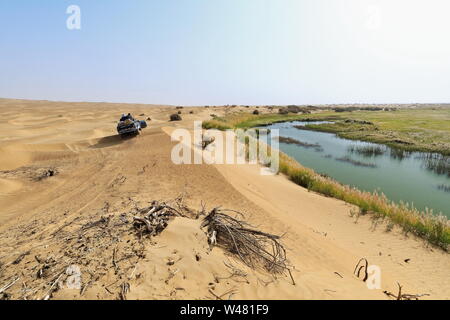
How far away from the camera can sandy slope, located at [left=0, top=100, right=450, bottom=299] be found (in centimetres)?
371

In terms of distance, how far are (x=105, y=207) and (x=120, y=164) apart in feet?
16.8

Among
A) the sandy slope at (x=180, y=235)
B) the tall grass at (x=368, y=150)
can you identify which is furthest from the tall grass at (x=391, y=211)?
the tall grass at (x=368, y=150)

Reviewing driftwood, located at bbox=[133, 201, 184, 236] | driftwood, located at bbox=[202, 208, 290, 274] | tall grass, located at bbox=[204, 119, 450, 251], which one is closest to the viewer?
driftwood, located at bbox=[202, 208, 290, 274]

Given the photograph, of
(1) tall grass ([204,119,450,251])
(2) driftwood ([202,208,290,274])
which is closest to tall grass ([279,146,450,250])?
(1) tall grass ([204,119,450,251])

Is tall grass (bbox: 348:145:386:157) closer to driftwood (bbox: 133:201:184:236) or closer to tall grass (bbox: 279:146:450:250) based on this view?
tall grass (bbox: 279:146:450:250)

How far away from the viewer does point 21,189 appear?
29.1 ft

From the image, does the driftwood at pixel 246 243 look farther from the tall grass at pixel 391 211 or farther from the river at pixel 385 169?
the river at pixel 385 169

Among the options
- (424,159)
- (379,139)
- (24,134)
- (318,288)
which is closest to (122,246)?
(318,288)

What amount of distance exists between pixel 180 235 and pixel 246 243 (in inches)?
52.9

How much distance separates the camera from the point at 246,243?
Result: 4867 millimetres

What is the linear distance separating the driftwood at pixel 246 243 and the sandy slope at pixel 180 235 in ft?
0.81

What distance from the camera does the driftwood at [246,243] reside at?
4543 millimetres

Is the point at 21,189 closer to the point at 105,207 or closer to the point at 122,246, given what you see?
the point at 105,207

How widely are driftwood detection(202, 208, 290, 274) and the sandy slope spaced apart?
→ 248mm
